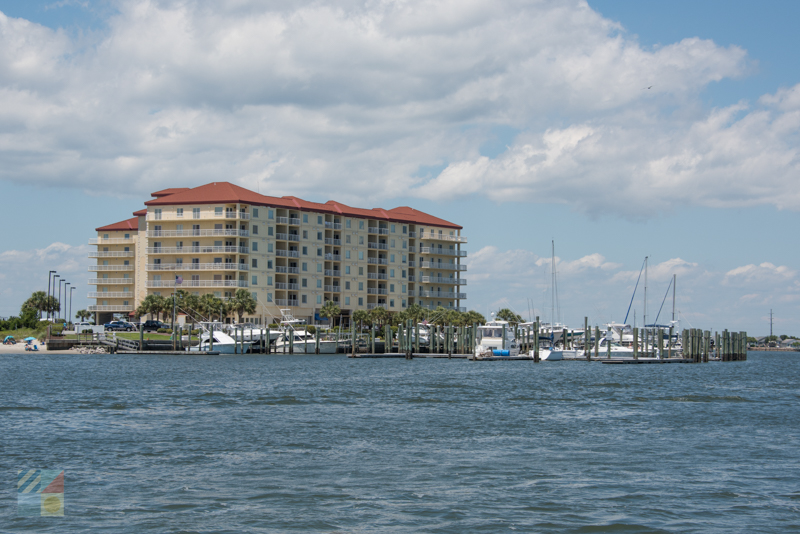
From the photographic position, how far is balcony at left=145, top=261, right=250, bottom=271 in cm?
10675

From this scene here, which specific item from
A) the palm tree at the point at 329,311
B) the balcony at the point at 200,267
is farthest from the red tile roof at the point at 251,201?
the palm tree at the point at 329,311

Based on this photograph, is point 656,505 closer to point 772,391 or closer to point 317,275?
point 772,391

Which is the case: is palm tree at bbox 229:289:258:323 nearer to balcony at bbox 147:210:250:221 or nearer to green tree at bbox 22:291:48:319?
balcony at bbox 147:210:250:221

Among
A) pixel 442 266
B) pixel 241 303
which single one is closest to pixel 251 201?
pixel 241 303

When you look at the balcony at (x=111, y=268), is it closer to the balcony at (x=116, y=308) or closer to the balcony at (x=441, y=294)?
the balcony at (x=116, y=308)

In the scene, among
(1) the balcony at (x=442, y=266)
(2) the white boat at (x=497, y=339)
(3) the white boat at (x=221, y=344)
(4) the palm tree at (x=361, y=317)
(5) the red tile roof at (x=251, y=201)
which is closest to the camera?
(2) the white boat at (x=497, y=339)

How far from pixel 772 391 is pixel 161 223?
276 feet

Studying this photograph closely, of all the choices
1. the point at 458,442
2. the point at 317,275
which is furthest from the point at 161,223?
the point at 458,442

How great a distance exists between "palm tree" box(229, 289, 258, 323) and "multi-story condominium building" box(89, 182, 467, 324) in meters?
2.03

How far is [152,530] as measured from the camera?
13516 millimetres

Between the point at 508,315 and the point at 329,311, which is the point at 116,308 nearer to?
the point at 329,311

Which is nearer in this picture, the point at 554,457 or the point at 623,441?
the point at 554,457

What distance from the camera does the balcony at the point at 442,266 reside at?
12700cm

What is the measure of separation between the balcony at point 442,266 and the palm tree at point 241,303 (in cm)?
3228
